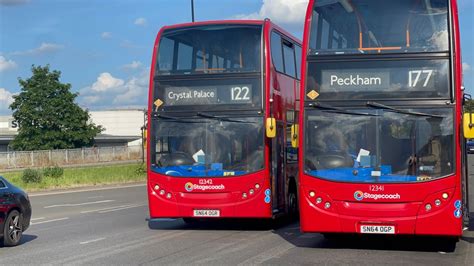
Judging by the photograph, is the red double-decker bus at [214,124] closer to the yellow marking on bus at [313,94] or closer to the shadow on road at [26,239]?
the shadow on road at [26,239]

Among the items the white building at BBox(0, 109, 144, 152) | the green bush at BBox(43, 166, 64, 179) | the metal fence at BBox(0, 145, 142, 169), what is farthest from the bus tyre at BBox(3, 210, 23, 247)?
the white building at BBox(0, 109, 144, 152)

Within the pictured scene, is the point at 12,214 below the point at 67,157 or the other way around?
the other way around

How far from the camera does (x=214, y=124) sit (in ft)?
49.6

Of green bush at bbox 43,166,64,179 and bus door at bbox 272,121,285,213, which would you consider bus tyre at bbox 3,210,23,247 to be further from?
green bush at bbox 43,166,64,179

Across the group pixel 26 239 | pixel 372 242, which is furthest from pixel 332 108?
pixel 26 239

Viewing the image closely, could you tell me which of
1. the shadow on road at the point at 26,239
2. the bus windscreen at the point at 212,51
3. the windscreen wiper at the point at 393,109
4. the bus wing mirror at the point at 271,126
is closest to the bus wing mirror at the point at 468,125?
the windscreen wiper at the point at 393,109

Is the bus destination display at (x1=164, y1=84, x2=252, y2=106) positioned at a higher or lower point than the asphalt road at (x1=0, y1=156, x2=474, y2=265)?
higher

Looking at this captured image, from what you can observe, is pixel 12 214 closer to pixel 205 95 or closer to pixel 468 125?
pixel 205 95

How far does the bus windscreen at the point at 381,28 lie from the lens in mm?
11852

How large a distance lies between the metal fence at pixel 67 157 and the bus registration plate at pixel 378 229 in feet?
175

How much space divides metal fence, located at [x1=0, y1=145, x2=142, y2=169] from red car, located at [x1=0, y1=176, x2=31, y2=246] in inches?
1932

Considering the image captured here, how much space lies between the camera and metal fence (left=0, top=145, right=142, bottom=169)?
62.9 meters

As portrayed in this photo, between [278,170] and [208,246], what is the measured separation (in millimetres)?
3392

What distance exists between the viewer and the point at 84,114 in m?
80.4
